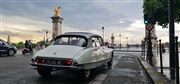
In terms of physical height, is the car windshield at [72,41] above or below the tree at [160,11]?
below

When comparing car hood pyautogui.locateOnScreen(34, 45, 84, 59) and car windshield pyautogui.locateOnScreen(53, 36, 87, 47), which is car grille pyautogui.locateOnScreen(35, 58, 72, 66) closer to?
car hood pyautogui.locateOnScreen(34, 45, 84, 59)

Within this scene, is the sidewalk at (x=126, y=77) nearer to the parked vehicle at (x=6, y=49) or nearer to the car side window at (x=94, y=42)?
the car side window at (x=94, y=42)

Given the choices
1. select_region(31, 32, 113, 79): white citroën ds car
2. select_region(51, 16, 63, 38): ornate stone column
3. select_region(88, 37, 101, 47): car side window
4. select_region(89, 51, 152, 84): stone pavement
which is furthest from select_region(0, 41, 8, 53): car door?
select_region(51, 16, 63, 38): ornate stone column

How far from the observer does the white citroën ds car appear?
23.9 feet

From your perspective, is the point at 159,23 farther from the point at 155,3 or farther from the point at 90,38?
A: the point at 90,38

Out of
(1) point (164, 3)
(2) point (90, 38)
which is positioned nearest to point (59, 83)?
(2) point (90, 38)

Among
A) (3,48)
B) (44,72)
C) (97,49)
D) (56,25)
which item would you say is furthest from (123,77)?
(56,25)

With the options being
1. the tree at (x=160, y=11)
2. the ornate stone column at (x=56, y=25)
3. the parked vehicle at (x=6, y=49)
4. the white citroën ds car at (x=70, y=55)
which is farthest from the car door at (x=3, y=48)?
the ornate stone column at (x=56, y=25)

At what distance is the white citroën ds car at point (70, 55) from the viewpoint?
7.28 m

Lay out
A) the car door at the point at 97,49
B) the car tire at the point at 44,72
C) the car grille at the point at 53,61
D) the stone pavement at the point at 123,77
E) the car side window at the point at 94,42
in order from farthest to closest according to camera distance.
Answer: the car door at the point at 97,49 → the car side window at the point at 94,42 → the car tire at the point at 44,72 → the stone pavement at the point at 123,77 → the car grille at the point at 53,61

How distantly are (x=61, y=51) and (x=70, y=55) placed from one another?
1.44 ft

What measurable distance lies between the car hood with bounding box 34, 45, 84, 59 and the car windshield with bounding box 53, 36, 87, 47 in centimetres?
36

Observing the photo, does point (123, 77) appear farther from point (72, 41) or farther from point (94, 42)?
point (72, 41)

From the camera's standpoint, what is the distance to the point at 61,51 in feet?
25.1
